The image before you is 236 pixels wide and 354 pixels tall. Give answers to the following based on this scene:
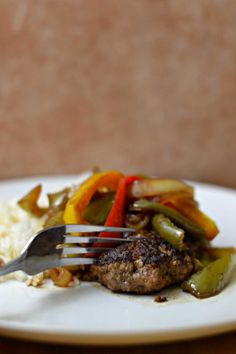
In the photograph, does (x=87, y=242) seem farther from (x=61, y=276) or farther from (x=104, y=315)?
(x=104, y=315)

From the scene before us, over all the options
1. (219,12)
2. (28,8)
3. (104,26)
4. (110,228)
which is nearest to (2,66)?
(28,8)

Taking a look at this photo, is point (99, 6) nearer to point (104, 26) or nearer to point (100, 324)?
point (104, 26)

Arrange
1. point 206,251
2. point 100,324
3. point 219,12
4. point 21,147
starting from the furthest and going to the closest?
point 21,147 → point 219,12 → point 206,251 → point 100,324

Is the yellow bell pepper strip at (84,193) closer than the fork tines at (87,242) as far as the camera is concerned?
No

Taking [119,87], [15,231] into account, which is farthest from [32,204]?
[119,87]

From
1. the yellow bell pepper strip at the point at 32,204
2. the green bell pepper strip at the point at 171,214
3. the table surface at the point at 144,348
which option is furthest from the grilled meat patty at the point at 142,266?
the yellow bell pepper strip at the point at 32,204

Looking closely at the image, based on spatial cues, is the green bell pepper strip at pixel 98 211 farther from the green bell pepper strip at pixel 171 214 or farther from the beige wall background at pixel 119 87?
the beige wall background at pixel 119 87
